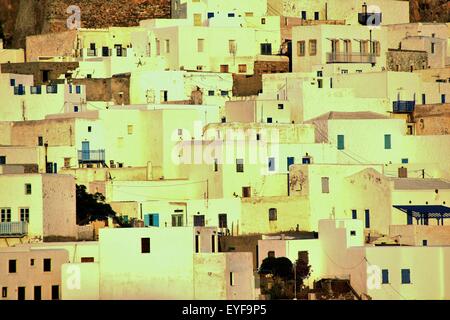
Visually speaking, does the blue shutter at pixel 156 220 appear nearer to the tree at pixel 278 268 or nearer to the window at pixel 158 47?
the tree at pixel 278 268

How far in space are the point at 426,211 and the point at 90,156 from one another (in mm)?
9524

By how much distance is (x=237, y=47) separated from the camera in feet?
263

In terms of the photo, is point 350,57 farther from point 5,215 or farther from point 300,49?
point 5,215

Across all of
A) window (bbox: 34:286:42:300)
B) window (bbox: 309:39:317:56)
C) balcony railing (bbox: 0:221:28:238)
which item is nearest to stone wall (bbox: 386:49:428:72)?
window (bbox: 309:39:317:56)

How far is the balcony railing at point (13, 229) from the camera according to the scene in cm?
6494

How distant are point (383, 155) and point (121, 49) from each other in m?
11.5

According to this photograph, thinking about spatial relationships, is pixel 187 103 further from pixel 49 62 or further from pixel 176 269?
pixel 176 269

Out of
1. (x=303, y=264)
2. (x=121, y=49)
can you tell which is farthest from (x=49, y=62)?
(x=303, y=264)

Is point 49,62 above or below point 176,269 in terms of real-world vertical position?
above

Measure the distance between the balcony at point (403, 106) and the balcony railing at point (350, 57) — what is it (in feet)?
10.8

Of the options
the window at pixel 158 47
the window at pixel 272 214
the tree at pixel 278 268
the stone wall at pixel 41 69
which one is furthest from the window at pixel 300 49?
the tree at pixel 278 268

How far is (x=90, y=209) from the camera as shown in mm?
67625

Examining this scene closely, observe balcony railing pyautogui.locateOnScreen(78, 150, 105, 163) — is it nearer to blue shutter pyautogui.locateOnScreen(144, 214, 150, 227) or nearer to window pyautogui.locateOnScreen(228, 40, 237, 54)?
blue shutter pyautogui.locateOnScreen(144, 214, 150, 227)

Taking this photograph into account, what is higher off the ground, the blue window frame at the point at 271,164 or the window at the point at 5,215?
the blue window frame at the point at 271,164
